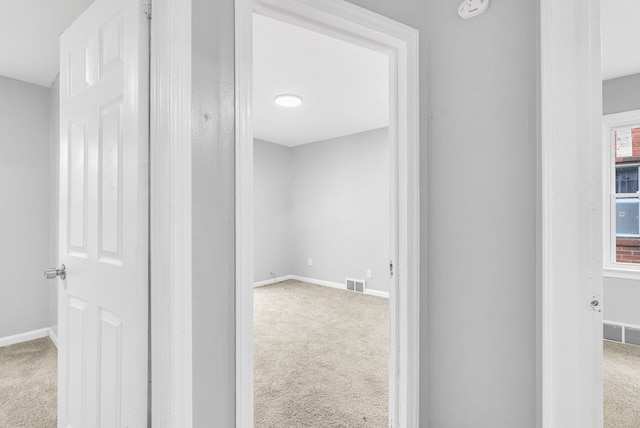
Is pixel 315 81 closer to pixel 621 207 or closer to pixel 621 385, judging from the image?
pixel 621 207

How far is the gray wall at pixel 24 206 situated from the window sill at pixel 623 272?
5.31 meters

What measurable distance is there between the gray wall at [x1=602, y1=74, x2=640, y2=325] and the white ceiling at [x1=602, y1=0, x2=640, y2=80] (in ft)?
0.31

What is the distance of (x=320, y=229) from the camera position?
18.6 ft

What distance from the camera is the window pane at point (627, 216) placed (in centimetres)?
306

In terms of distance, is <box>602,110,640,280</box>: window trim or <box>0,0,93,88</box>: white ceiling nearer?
<box>0,0,93,88</box>: white ceiling

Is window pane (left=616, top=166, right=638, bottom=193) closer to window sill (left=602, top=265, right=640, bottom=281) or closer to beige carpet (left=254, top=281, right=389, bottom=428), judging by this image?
window sill (left=602, top=265, right=640, bottom=281)

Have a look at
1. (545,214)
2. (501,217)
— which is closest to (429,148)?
(501,217)

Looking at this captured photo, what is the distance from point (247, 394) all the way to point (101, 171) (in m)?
0.98

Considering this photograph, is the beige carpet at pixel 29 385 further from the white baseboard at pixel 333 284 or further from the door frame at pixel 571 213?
the white baseboard at pixel 333 284

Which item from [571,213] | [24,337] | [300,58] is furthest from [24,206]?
[571,213]

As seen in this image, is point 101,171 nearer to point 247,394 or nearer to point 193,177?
point 193,177

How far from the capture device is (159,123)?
98 centimetres

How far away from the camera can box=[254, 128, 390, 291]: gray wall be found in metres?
4.95

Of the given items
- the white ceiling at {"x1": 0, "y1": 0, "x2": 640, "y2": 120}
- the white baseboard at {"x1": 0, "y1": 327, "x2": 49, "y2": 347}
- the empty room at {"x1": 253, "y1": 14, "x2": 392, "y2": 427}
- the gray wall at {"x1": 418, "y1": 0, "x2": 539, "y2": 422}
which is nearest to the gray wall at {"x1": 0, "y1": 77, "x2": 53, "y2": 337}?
the white baseboard at {"x1": 0, "y1": 327, "x2": 49, "y2": 347}
